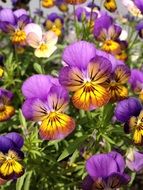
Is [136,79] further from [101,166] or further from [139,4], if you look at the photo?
[139,4]

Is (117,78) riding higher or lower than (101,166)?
higher

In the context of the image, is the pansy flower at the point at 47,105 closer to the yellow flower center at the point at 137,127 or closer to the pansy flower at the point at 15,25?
the yellow flower center at the point at 137,127

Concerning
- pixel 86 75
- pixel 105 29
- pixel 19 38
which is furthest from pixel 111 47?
pixel 86 75

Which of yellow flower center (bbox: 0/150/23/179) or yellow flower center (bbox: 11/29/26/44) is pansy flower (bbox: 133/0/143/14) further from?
yellow flower center (bbox: 0/150/23/179)

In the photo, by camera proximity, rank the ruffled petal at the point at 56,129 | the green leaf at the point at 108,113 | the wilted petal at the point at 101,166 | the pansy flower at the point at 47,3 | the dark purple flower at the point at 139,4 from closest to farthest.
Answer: the wilted petal at the point at 101,166, the ruffled petal at the point at 56,129, the green leaf at the point at 108,113, the dark purple flower at the point at 139,4, the pansy flower at the point at 47,3

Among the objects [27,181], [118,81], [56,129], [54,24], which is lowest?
[27,181]

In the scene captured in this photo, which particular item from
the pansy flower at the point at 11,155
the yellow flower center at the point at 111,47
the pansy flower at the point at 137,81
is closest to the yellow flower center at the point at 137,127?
the pansy flower at the point at 137,81

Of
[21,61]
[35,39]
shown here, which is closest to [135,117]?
[35,39]

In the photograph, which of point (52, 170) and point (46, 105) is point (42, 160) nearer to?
point (52, 170)
